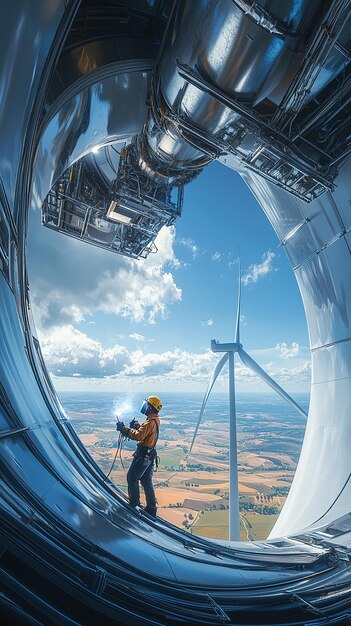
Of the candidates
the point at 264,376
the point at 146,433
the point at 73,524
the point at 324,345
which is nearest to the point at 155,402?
the point at 146,433

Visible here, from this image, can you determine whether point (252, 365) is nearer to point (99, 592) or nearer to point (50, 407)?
point (50, 407)

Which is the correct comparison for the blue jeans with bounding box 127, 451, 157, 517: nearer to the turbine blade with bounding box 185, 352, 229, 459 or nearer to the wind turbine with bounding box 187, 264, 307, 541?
the wind turbine with bounding box 187, 264, 307, 541

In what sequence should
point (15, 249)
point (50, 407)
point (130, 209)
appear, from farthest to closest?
point (130, 209), point (50, 407), point (15, 249)

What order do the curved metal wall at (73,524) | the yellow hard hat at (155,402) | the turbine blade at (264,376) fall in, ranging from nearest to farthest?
the curved metal wall at (73,524)
the yellow hard hat at (155,402)
the turbine blade at (264,376)

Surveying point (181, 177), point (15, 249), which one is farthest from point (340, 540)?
point (181, 177)

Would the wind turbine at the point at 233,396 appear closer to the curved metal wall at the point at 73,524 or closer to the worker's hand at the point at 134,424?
the curved metal wall at the point at 73,524

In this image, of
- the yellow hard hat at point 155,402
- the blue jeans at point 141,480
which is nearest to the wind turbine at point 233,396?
the blue jeans at point 141,480

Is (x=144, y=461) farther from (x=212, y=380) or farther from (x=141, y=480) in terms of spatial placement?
(x=212, y=380)
